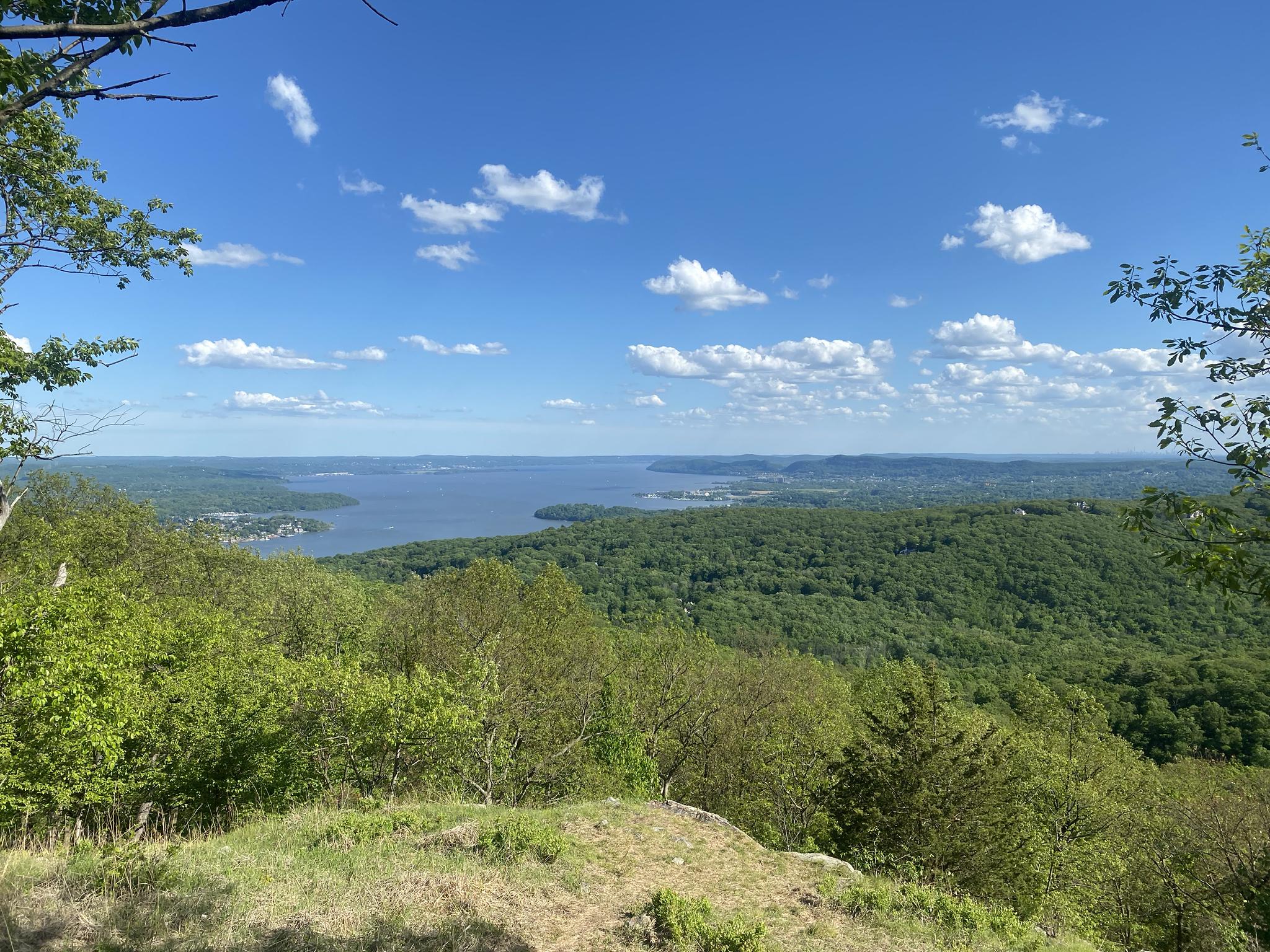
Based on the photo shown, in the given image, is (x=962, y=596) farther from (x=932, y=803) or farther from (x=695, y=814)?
(x=695, y=814)

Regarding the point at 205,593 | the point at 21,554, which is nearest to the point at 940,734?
the point at 21,554

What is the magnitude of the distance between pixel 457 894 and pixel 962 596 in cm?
12254

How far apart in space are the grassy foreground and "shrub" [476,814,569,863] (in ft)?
0.09

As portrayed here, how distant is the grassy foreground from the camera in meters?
5.59

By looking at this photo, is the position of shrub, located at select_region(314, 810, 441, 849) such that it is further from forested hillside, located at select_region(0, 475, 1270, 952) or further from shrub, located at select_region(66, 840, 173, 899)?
shrub, located at select_region(66, 840, 173, 899)

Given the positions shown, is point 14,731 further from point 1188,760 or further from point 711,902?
point 1188,760

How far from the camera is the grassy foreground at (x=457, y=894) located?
5590 millimetres

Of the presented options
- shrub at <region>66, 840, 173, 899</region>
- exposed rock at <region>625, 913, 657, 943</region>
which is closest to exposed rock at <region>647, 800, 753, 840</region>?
exposed rock at <region>625, 913, 657, 943</region>

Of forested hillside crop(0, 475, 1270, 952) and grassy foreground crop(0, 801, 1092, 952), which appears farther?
forested hillside crop(0, 475, 1270, 952)

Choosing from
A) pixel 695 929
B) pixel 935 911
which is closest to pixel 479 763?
pixel 695 929

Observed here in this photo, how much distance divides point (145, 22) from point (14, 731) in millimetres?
12494

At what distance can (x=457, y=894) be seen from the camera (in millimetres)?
6902

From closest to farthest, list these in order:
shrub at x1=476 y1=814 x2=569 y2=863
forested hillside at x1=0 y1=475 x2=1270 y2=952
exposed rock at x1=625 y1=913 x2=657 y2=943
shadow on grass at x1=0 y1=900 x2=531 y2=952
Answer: shadow on grass at x1=0 y1=900 x2=531 y2=952
exposed rock at x1=625 y1=913 x2=657 y2=943
forested hillside at x1=0 y1=475 x2=1270 y2=952
shrub at x1=476 y1=814 x2=569 y2=863

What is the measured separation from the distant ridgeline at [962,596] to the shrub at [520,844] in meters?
52.7
